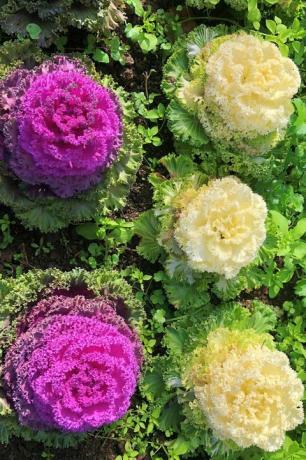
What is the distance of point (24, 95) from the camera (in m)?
2.51

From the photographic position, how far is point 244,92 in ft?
8.90

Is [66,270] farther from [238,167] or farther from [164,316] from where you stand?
[238,167]

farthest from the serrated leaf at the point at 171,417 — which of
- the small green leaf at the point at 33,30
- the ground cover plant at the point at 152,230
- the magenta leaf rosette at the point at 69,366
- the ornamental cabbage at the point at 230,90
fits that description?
the small green leaf at the point at 33,30

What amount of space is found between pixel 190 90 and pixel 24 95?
73cm

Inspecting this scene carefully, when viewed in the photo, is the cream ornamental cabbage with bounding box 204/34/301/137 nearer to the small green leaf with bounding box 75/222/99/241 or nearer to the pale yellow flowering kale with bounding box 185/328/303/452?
the small green leaf with bounding box 75/222/99/241

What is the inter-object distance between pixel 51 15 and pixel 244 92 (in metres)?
0.79

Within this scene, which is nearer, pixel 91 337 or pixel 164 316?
pixel 91 337

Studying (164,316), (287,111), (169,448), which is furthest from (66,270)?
(287,111)

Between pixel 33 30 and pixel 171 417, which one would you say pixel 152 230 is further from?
pixel 33 30

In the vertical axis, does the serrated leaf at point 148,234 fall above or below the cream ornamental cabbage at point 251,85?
below

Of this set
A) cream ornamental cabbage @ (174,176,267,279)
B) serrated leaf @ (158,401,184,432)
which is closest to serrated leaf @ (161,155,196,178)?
cream ornamental cabbage @ (174,176,267,279)

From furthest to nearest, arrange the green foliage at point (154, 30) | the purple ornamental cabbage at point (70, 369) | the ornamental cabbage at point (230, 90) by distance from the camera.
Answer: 1. the green foliage at point (154, 30)
2. the ornamental cabbage at point (230, 90)
3. the purple ornamental cabbage at point (70, 369)

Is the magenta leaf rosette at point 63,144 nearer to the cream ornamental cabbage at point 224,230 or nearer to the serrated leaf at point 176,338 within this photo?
the cream ornamental cabbage at point 224,230

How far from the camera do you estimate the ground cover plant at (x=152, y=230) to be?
245 centimetres
